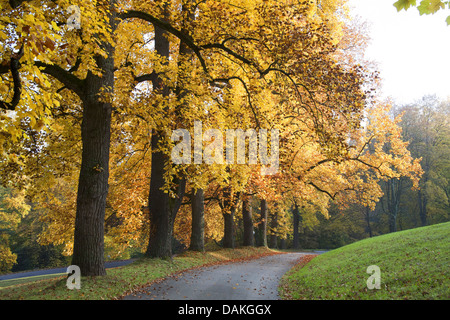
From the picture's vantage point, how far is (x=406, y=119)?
129 ft

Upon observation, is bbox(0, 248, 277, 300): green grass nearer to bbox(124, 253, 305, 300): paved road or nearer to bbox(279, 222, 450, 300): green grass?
bbox(124, 253, 305, 300): paved road

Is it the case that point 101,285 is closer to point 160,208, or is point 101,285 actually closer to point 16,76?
point 16,76

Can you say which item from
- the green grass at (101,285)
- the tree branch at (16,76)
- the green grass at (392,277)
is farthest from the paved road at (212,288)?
the tree branch at (16,76)

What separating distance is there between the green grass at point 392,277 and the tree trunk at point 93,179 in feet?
17.2

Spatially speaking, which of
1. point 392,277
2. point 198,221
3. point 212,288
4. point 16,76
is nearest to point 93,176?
point 16,76

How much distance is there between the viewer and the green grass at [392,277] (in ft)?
22.6

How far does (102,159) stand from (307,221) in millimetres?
37584

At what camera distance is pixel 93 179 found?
8844 millimetres

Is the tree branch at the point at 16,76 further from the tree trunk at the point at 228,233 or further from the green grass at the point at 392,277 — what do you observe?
the tree trunk at the point at 228,233

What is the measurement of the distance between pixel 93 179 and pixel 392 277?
8.11 meters

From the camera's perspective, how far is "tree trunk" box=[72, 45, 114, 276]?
28.1 ft

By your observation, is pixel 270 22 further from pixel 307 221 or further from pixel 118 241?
pixel 307 221
